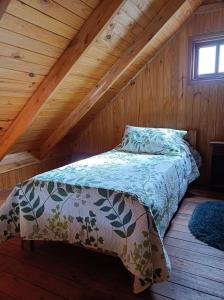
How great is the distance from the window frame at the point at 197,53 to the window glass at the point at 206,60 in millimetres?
37

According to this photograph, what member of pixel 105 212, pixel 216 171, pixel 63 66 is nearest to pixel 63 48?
pixel 63 66

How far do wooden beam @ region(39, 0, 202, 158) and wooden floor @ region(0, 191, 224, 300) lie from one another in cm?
159

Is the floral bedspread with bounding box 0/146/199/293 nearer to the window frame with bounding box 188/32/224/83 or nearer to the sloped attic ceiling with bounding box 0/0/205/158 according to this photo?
the sloped attic ceiling with bounding box 0/0/205/158

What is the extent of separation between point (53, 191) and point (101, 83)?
1.57 m

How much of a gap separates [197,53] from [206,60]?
0.47ft

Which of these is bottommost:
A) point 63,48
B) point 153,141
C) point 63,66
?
point 153,141

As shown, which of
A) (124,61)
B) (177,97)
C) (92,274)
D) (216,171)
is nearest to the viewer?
(92,274)

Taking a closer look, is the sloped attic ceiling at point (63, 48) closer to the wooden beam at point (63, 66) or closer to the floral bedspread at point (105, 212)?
the wooden beam at point (63, 66)

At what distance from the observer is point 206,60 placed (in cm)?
293

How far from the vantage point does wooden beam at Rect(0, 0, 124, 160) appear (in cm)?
175

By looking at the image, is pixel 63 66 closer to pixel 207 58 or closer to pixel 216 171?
pixel 207 58

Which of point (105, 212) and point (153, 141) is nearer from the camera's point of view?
point (105, 212)

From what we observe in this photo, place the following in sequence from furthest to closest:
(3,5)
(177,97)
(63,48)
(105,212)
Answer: (177,97) < (63,48) < (105,212) < (3,5)

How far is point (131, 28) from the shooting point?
223cm
